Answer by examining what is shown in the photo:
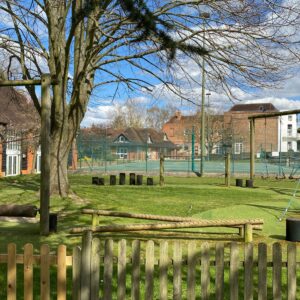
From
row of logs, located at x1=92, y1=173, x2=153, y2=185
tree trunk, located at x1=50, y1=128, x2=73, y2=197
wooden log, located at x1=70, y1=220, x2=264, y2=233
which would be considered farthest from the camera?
row of logs, located at x1=92, y1=173, x2=153, y2=185

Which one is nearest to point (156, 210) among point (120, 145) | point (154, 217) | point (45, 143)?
point (154, 217)

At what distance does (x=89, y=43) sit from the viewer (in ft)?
44.9

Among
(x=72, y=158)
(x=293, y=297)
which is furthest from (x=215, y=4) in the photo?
(x=72, y=158)

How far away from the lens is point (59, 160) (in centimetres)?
1482

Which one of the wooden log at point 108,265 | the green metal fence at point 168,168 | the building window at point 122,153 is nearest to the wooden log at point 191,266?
the wooden log at point 108,265

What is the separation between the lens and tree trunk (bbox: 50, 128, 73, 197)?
14.7 m

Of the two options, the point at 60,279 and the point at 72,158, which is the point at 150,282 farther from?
the point at 72,158

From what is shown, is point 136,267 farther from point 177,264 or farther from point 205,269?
point 205,269

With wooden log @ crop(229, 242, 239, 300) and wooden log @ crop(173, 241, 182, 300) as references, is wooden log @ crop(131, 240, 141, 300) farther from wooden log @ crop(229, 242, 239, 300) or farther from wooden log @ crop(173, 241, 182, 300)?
wooden log @ crop(229, 242, 239, 300)

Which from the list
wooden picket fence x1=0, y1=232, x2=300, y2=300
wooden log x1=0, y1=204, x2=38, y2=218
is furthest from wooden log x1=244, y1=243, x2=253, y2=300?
wooden log x1=0, y1=204, x2=38, y2=218

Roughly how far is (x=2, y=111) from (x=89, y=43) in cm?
1957

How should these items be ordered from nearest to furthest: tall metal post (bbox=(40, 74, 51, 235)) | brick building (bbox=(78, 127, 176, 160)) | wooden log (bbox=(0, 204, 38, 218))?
tall metal post (bbox=(40, 74, 51, 235)), wooden log (bbox=(0, 204, 38, 218)), brick building (bbox=(78, 127, 176, 160))

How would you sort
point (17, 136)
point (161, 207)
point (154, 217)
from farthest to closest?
1. point (17, 136)
2. point (161, 207)
3. point (154, 217)

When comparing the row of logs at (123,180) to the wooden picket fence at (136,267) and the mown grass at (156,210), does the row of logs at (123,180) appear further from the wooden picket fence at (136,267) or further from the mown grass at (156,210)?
the wooden picket fence at (136,267)
